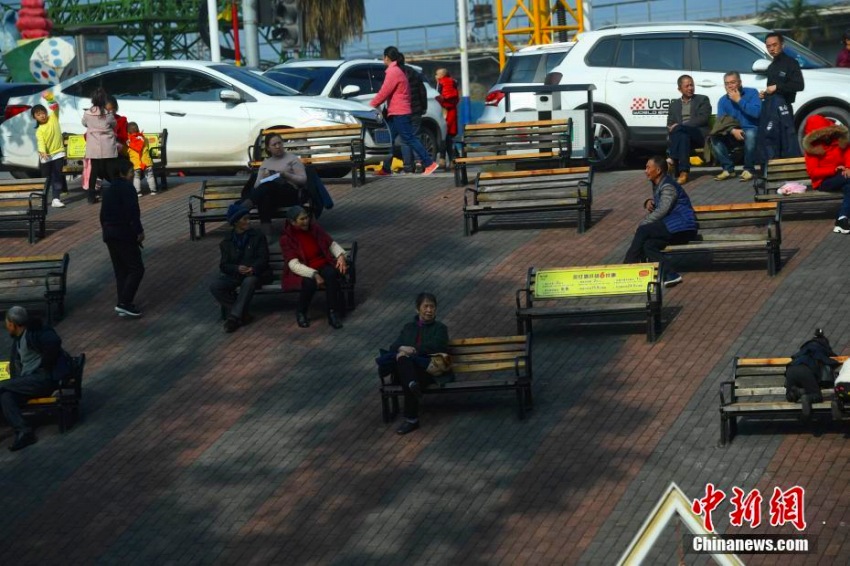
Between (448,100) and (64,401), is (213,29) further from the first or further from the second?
(64,401)

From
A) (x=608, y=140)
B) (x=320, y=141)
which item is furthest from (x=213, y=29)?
(x=608, y=140)

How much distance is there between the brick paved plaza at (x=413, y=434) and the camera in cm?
1092

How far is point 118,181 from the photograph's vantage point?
15.9 metres

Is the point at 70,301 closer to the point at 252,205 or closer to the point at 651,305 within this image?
the point at 252,205

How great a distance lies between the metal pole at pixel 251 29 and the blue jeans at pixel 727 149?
899 centimetres

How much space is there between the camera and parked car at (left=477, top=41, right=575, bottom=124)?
21.8 m

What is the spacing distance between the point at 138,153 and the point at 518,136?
16.3 ft

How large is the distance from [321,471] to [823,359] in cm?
383

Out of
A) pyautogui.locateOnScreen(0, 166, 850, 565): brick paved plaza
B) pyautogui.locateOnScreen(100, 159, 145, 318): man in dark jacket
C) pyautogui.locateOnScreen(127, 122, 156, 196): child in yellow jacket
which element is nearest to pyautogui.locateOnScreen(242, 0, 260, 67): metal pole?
pyautogui.locateOnScreen(127, 122, 156, 196): child in yellow jacket

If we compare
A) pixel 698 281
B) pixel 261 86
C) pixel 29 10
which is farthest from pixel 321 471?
pixel 29 10

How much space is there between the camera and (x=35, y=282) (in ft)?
52.5

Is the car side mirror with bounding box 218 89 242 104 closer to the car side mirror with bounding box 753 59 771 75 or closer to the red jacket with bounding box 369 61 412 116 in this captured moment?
the red jacket with bounding box 369 61 412 116

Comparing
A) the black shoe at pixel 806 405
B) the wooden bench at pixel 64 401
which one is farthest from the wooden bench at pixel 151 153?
the black shoe at pixel 806 405

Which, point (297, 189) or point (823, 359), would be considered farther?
point (297, 189)
